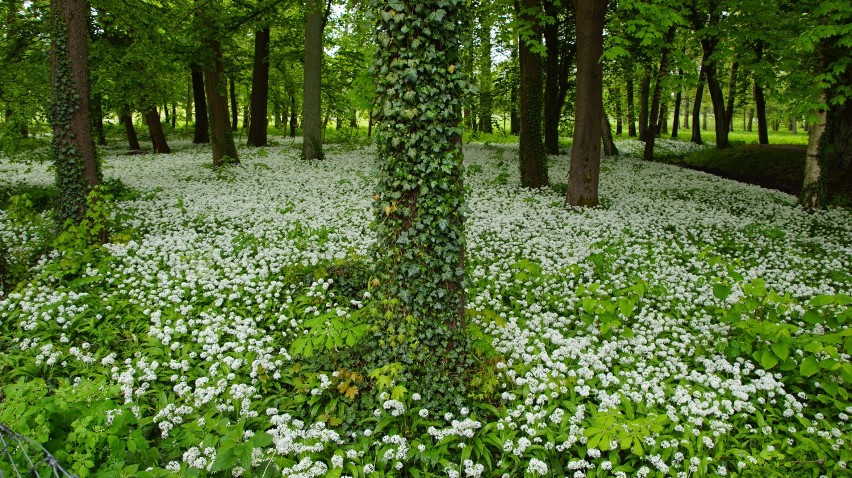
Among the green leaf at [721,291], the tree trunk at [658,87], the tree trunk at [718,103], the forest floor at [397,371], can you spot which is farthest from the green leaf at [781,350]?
the tree trunk at [718,103]

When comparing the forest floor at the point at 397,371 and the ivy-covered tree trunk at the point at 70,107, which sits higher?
the ivy-covered tree trunk at the point at 70,107

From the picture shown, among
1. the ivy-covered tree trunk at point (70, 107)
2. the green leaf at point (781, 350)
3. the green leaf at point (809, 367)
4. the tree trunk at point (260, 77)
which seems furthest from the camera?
the tree trunk at point (260, 77)

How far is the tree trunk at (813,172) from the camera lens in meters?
12.0

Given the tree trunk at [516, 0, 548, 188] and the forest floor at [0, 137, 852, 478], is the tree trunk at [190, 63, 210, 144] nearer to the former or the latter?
the forest floor at [0, 137, 852, 478]

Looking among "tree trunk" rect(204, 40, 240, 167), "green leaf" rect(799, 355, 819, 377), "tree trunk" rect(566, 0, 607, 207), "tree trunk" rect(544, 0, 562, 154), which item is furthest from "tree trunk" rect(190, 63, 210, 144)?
"green leaf" rect(799, 355, 819, 377)

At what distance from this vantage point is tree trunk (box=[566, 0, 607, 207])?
1141 centimetres

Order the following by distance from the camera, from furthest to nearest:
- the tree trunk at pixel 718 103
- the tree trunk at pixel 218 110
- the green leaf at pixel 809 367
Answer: the tree trunk at pixel 718 103
the tree trunk at pixel 218 110
the green leaf at pixel 809 367

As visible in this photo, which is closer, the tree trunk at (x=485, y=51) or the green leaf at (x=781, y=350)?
the green leaf at (x=781, y=350)

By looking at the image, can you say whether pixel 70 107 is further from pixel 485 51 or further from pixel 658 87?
pixel 658 87

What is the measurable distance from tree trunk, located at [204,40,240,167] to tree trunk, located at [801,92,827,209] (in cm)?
1785

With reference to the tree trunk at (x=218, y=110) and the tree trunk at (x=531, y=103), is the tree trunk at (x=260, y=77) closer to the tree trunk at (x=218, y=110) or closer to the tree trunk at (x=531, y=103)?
the tree trunk at (x=218, y=110)

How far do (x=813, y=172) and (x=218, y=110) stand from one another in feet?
60.7

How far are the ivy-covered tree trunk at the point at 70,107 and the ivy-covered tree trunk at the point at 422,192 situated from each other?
716cm

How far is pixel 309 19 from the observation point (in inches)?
691
